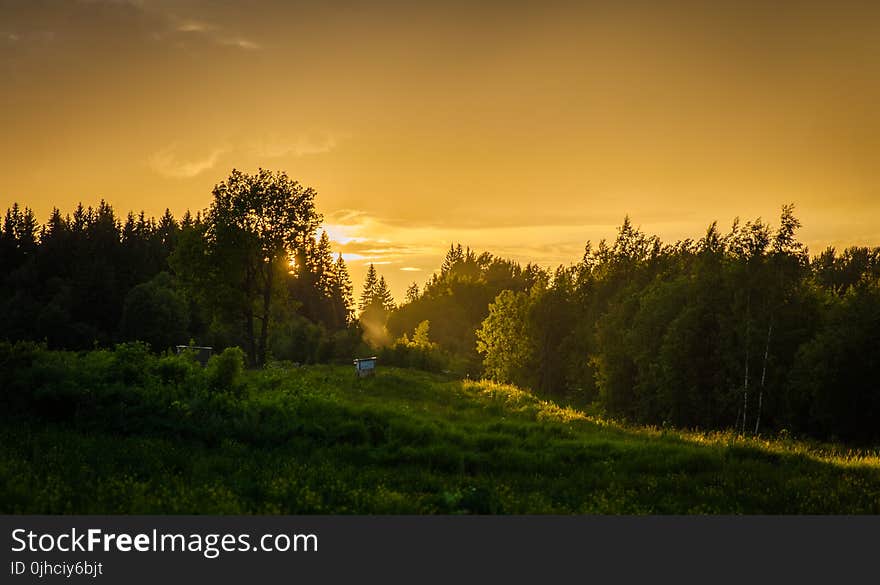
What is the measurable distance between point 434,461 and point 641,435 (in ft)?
33.1

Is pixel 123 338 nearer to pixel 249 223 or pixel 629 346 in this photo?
pixel 249 223

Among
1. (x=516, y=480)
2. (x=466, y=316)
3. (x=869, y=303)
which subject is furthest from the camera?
(x=466, y=316)

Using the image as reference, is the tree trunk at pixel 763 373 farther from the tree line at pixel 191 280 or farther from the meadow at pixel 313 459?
the tree line at pixel 191 280

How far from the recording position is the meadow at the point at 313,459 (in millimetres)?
13312

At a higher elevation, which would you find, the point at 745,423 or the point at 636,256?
the point at 636,256

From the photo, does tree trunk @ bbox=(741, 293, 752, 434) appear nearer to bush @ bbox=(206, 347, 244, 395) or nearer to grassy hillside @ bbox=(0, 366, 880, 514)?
grassy hillside @ bbox=(0, 366, 880, 514)

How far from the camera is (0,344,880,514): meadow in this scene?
13.3 metres

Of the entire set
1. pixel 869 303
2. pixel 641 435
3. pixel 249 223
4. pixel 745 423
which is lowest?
pixel 745 423

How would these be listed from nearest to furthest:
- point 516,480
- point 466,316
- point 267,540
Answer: point 267,540, point 516,480, point 466,316

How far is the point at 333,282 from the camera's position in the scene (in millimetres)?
140000

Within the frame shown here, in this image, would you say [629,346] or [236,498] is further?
[629,346]

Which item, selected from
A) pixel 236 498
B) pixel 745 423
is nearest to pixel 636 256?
pixel 745 423

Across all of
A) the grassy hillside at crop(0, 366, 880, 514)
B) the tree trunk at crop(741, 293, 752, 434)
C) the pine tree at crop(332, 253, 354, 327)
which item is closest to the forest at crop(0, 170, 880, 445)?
the tree trunk at crop(741, 293, 752, 434)

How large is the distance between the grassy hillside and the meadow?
2.2 inches
